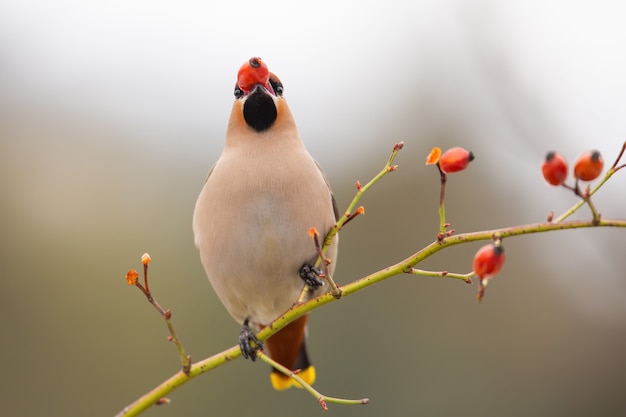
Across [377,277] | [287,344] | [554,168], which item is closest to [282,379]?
[287,344]

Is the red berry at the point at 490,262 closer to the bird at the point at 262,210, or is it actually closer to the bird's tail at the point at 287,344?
the bird at the point at 262,210

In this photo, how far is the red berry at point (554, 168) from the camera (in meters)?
1.75

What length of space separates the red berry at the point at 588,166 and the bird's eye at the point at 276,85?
1554 mm

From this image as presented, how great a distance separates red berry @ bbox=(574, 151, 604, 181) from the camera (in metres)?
1.71

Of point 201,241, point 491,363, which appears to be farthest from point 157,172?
point 201,241

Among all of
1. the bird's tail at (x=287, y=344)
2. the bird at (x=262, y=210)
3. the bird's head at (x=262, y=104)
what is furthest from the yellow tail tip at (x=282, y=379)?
the bird's head at (x=262, y=104)

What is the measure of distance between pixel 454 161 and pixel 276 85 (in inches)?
54.6

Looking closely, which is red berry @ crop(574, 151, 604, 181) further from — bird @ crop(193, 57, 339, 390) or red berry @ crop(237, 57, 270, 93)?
bird @ crop(193, 57, 339, 390)

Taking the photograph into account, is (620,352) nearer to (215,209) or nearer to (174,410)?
(174,410)

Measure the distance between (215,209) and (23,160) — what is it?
8.06 meters

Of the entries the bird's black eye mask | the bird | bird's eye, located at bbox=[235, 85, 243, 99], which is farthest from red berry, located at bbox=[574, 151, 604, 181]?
bird's eye, located at bbox=[235, 85, 243, 99]

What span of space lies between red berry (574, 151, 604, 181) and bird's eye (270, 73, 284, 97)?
1554 mm

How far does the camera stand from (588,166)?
5.64 feet

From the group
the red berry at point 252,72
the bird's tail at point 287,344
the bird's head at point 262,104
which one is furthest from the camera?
the bird's tail at point 287,344
